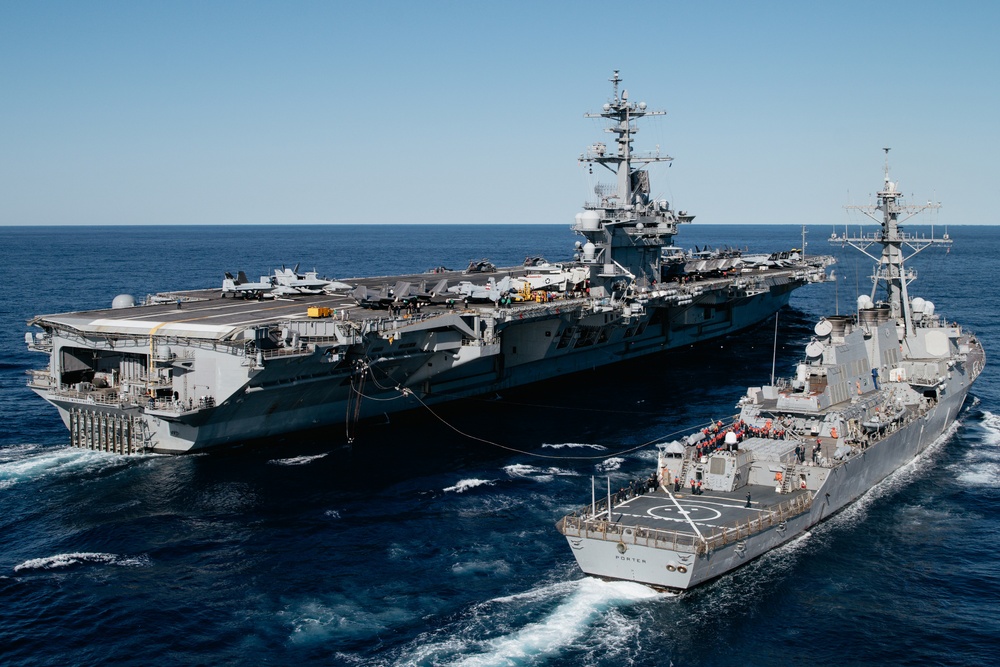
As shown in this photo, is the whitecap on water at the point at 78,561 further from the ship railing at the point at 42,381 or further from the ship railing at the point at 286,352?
Answer: the ship railing at the point at 42,381

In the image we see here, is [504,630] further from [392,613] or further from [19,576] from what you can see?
[19,576]

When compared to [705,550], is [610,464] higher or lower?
lower

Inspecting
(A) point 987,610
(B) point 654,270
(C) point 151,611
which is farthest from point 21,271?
(A) point 987,610

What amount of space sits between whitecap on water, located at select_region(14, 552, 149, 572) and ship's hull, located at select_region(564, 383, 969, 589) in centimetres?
933

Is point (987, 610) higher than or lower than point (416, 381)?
lower

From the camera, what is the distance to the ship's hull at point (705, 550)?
56.6 ft

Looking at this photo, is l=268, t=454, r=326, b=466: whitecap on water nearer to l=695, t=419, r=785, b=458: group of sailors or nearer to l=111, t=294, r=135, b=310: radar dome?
l=111, t=294, r=135, b=310: radar dome

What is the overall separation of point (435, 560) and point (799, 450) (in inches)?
364

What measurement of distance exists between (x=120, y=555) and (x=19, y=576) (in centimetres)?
197

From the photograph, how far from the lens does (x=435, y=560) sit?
1970 cm

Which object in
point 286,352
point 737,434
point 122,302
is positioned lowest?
point 737,434

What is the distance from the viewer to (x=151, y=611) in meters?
17.5

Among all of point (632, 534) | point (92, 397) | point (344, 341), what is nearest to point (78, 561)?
point (92, 397)

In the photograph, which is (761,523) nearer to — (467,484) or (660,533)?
(660,533)
